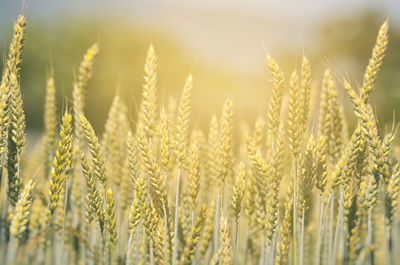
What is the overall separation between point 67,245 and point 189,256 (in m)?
1.18

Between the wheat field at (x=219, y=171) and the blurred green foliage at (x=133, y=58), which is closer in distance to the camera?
the wheat field at (x=219, y=171)

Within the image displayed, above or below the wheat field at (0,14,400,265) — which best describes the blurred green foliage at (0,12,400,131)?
above

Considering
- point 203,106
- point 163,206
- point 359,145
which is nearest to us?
point 163,206

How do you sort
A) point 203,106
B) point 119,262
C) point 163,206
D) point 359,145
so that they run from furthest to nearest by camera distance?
point 203,106 < point 119,262 < point 359,145 < point 163,206

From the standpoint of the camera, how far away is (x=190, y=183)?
189 centimetres

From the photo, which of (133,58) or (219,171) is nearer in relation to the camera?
(219,171)

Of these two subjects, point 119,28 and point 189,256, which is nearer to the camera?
point 189,256

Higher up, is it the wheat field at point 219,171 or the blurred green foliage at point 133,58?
the blurred green foliage at point 133,58

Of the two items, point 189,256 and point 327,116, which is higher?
point 327,116

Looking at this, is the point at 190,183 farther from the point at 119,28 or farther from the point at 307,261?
the point at 119,28

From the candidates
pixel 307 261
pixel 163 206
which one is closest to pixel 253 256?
pixel 307 261

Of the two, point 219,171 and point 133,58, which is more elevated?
point 133,58

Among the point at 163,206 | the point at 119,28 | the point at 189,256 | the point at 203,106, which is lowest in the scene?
the point at 189,256

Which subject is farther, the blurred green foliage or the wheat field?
the blurred green foliage
